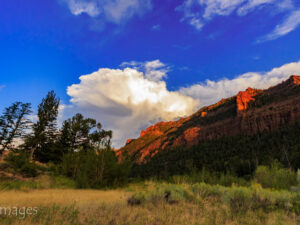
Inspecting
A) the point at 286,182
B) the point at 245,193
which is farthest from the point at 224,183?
the point at 245,193

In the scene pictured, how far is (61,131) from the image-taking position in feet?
106

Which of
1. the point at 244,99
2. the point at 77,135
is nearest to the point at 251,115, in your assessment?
the point at 244,99

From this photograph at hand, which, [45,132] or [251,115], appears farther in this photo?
[251,115]

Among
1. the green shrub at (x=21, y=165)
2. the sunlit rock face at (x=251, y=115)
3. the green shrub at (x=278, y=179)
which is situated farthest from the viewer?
the sunlit rock face at (x=251, y=115)

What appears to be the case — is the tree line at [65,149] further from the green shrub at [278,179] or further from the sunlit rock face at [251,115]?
the sunlit rock face at [251,115]

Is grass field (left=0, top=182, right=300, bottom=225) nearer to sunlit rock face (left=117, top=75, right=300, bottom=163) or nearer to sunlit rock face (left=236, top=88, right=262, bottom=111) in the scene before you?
sunlit rock face (left=117, top=75, right=300, bottom=163)

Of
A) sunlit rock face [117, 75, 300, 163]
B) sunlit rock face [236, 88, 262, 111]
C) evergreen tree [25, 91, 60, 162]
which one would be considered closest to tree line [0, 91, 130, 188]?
evergreen tree [25, 91, 60, 162]

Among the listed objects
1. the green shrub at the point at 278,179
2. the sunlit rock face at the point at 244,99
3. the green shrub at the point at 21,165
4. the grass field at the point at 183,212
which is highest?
the sunlit rock face at the point at 244,99

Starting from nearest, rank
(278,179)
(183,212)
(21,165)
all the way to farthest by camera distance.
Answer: (183,212), (278,179), (21,165)

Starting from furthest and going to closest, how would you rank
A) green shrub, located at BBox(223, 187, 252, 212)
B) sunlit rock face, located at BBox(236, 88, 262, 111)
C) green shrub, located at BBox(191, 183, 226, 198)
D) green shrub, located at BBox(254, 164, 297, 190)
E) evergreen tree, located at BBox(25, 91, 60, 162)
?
sunlit rock face, located at BBox(236, 88, 262, 111)
evergreen tree, located at BBox(25, 91, 60, 162)
green shrub, located at BBox(254, 164, 297, 190)
green shrub, located at BBox(191, 183, 226, 198)
green shrub, located at BBox(223, 187, 252, 212)

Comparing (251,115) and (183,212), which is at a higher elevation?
(251,115)

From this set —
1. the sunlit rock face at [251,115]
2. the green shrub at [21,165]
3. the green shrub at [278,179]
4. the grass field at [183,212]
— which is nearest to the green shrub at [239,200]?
the grass field at [183,212]

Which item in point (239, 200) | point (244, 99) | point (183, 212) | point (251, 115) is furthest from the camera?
point (244, 99)

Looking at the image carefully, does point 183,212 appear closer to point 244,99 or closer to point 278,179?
point 278,179
